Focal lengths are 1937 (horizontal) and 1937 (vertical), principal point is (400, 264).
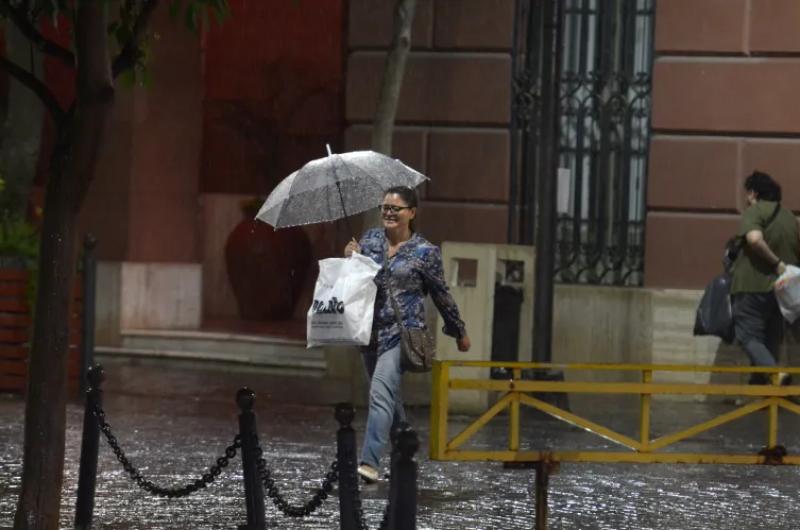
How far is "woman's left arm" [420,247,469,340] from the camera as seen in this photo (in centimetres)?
1073

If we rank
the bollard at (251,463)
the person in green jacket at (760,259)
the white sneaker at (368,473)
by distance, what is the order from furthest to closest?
the person in green jacket at (760,259) → the white sneaker at (368,473) → the bollard at (251,463)

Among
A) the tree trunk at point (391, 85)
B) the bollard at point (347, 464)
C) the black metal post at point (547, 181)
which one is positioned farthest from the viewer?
the tree trunk at point (391, 85)

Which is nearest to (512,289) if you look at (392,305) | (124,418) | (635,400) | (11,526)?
(635,400)

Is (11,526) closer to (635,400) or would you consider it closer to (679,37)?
(635,400)

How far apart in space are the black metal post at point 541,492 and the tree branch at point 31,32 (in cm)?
299

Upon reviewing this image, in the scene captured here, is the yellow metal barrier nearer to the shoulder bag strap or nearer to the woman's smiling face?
the shoulder bag strap

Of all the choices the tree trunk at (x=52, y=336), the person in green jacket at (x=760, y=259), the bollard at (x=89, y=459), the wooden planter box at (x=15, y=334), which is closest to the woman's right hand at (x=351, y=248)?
the bollard at (x=89, y=459)

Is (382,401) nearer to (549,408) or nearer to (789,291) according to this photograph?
(549,408)

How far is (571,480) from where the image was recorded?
1155cm

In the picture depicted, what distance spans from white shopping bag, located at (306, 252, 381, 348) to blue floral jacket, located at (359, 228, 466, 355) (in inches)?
4.3

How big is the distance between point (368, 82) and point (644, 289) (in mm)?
3110

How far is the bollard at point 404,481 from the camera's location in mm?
7309

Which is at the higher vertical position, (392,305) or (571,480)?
(392,305)

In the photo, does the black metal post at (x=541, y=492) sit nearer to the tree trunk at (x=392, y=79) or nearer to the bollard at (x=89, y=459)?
the bollard at (x=89, y=459)
